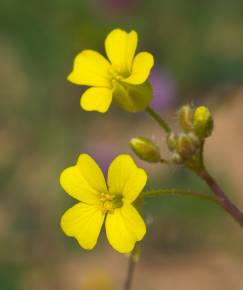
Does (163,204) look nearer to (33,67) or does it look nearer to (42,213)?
(42,213)

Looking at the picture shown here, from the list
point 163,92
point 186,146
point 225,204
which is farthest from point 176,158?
point 163,92

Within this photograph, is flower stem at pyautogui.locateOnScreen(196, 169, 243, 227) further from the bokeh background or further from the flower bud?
the bokeh background

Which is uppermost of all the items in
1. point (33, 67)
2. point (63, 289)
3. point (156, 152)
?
point (156, 152)

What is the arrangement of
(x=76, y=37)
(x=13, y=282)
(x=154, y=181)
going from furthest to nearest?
(x=76, y=37) < (x=154, y=181) < (x=13, y=282)

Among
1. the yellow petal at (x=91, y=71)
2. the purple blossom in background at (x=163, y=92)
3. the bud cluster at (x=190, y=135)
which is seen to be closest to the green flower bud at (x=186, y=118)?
the bud cluster at (x=190, y=135)

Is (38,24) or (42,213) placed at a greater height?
(38,24)

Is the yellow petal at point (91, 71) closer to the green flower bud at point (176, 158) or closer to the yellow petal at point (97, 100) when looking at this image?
the yellow petal at point (97, 100)

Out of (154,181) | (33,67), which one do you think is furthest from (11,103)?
(154,181)

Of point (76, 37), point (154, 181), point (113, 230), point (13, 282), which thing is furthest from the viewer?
point (76, 37)

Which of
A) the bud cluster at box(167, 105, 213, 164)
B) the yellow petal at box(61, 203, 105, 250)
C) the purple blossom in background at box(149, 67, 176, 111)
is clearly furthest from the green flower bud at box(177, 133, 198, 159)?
the purple blossom in background at box(149, 67, 176, 111)
